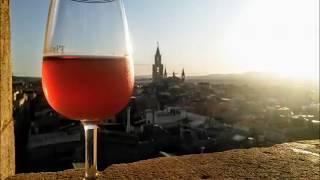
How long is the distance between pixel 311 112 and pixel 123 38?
2264 cm

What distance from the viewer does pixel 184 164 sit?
1.08 m

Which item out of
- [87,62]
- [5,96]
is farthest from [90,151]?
[5,96]

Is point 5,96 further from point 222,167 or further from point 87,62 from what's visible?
point 222,167

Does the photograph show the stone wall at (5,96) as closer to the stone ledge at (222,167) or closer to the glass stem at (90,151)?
the stone ledge at (222,167)

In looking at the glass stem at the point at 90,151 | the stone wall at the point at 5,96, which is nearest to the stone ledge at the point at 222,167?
the stone wall at the point at 5,96

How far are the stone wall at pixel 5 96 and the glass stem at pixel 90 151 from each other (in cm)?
39

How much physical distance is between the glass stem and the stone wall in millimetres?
388

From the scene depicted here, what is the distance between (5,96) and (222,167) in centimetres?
63

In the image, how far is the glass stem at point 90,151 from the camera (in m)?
0.55

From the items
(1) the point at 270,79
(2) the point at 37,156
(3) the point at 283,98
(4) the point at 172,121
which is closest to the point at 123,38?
(2) the point at 37,156

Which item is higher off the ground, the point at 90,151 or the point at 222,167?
the point at 90,151

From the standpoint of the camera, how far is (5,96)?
903mm

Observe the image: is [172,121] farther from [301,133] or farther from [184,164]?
[184,164]

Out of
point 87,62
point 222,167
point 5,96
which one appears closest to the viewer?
point 87,62
